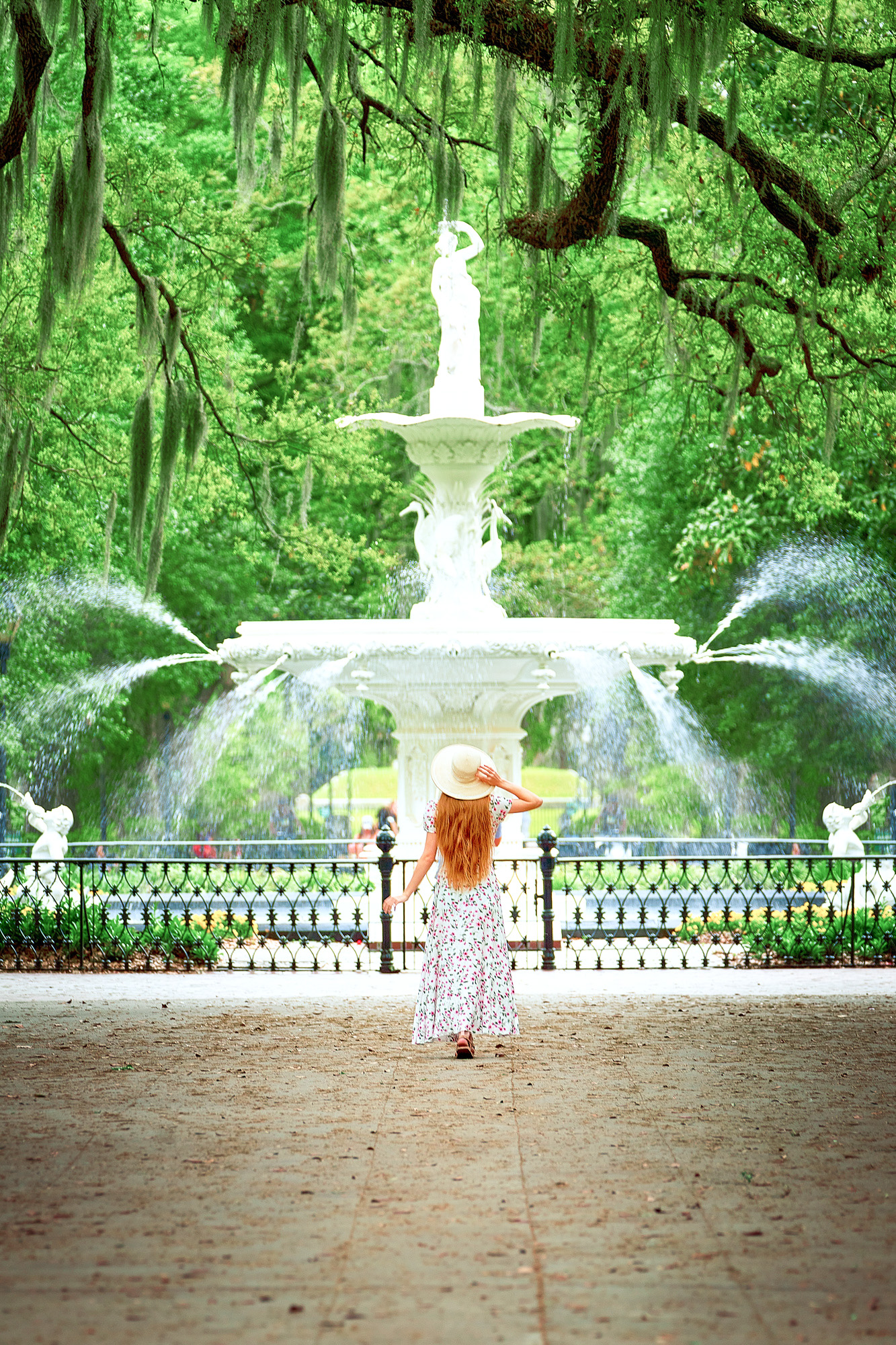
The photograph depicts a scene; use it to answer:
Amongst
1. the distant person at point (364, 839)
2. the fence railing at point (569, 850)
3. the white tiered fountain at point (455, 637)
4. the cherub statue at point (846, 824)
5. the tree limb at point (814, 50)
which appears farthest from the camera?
the fence railing at point (569, 850)

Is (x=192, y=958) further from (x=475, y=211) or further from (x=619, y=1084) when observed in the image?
(x=475, y=211)

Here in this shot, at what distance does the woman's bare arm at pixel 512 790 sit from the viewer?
8859mm

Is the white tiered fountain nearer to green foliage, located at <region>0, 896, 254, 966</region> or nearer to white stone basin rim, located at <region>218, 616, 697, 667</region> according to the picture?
white stone basin rim, located at <region>218, 616, 697, 667</region>

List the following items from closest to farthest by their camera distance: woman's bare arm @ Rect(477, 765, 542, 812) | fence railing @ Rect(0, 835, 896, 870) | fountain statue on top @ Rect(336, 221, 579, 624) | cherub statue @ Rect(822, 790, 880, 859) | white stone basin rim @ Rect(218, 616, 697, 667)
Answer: woman's bare arm @ Rect(477, 765, 542, 812), white stone basin rim @ Rect(218, 616, 697, 667), fountain statue on top @ Rect(336, 221, 579, 624), cherub statue @ Rect(822, 790, 880, 859), fence railing @ Rect(0, 835, 896, 870)

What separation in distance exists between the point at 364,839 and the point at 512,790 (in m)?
12.8

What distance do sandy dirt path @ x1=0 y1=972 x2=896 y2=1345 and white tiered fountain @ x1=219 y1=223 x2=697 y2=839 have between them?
5.05 m

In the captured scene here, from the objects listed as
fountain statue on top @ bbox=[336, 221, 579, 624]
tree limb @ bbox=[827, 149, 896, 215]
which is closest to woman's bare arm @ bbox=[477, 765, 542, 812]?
tree limb @ bbox=[827, 149, 896, 215]

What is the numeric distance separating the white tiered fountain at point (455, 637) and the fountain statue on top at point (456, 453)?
0.01 m

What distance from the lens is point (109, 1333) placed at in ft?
13.5

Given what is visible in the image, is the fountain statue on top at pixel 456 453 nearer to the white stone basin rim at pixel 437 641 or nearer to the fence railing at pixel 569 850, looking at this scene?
the white stone basin rim at pixel 437 641

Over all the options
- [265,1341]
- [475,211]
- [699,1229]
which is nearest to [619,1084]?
[699,1229]

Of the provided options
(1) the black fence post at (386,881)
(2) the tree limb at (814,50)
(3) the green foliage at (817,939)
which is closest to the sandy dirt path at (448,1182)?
(1) the black fence post at (386,881)

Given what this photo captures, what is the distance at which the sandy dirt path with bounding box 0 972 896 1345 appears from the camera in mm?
4270

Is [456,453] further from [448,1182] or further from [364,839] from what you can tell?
[448,1182]
